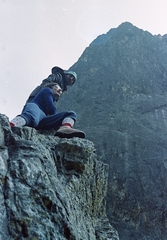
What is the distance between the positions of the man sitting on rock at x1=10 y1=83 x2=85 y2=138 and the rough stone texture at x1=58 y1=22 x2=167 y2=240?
7402 millimetres

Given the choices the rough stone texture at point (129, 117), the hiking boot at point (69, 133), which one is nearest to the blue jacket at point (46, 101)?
the hiking boot at point (69, 133)

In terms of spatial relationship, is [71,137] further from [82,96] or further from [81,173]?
[82,96]

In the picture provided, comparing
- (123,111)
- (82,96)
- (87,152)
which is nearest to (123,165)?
(123,111)

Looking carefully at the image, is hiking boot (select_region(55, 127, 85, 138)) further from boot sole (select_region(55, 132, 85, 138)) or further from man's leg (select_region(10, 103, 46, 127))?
man's leg (select_region(10, 103, 46, 127))

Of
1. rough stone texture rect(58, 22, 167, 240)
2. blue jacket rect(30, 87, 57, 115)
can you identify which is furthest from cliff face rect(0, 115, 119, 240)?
rough stone texture rect(58, 22, 167, 240)

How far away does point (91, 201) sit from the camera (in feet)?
14.6

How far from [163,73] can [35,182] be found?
22.5 m

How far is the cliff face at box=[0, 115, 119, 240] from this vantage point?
233 centimetres

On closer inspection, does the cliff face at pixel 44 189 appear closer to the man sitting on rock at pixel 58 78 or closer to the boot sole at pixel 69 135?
the boot sole at pixel 69 135

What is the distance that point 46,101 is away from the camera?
5.57 meters

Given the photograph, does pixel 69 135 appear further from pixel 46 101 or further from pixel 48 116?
pixel 46 101

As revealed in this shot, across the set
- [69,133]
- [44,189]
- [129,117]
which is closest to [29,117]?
[69,133]

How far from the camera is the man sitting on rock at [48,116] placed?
467 cm

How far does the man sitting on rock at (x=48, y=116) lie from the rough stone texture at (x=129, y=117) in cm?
740
